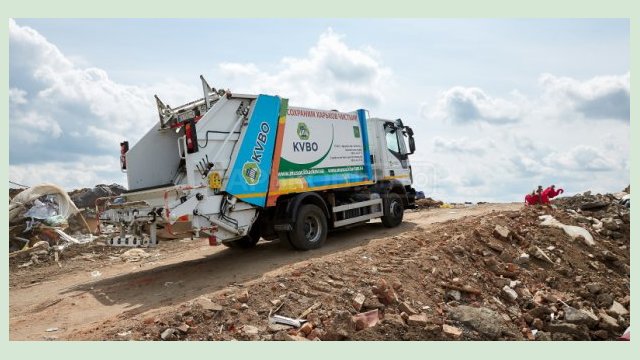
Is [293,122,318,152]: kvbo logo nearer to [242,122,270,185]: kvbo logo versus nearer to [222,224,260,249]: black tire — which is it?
[242,122,270,185]: kvbo logo

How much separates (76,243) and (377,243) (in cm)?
Answer: 767

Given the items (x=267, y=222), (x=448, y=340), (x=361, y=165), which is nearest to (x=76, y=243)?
(x=267, y=222)

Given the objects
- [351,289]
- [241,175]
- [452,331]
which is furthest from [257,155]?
[452,331]

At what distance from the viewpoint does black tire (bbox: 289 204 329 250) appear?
30.7 ft

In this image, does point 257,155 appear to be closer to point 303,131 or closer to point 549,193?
point 303,131

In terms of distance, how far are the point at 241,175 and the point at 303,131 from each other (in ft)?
6.65

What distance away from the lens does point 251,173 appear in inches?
340

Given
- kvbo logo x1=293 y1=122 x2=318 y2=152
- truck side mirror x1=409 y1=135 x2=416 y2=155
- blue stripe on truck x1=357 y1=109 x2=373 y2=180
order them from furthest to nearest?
truck side mirror x1=409 y1=135 x2=416 y2=155, blue stripe on truck x1=357 y1=109 x2=373 y2=180, kvbo logo x1=293 y1=122 x2=318 y2=152

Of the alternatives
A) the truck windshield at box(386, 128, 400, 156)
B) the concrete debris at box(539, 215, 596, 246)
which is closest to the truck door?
the truck windshield at box(386, 128, 400, 156)

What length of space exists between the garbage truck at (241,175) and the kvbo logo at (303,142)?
0.02m

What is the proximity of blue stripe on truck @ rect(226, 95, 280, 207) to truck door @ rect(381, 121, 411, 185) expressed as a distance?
14.1 ft

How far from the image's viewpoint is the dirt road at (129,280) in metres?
6.74

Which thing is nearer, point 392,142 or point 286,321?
point 286,321

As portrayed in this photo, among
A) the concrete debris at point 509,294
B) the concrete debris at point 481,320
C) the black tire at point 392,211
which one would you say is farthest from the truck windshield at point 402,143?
the concrete debris at point 481,320
